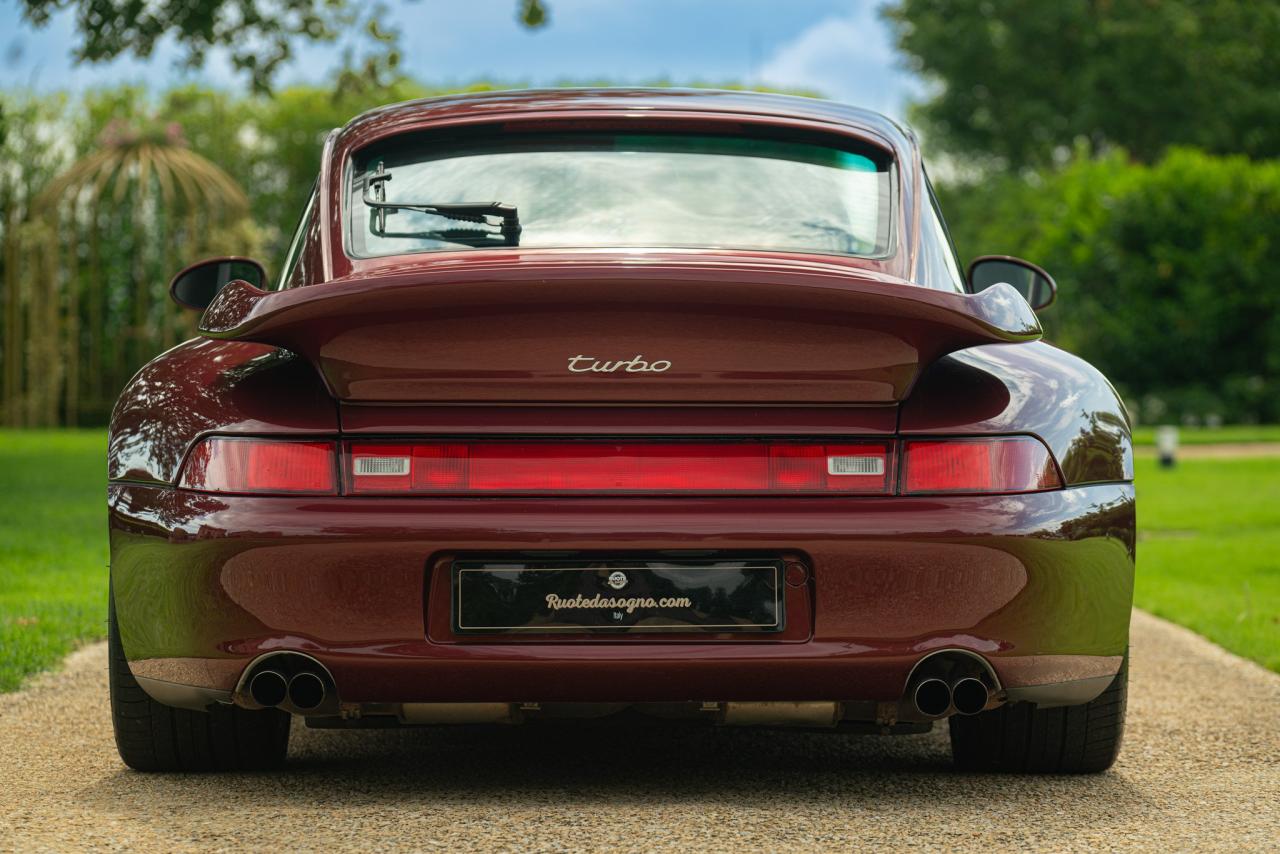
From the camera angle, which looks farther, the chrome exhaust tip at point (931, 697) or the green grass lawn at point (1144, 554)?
the green grass lawn at point (1144, 554)

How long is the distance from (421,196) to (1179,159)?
25.7 m

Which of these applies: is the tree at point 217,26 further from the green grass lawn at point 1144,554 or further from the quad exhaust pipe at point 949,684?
the quad exhaust pipe at point 949,684

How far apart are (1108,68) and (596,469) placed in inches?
1711

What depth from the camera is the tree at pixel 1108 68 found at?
43.9 meters

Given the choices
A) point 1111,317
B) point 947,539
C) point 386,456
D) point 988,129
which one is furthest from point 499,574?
point 988,129

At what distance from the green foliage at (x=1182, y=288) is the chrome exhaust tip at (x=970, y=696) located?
24.3m

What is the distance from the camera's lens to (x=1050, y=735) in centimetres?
429

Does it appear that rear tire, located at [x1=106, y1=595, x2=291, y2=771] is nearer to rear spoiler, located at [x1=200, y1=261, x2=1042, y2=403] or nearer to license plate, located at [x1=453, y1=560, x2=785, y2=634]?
license plate, located at [x1=453, y1=560, x2=785, y2=634]

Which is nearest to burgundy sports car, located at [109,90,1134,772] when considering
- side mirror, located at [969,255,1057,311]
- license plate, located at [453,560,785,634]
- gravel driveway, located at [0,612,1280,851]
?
license plate, located at [453,560,785,634]

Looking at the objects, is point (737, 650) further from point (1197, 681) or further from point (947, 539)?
point (1197, 681)

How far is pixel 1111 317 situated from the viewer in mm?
27672

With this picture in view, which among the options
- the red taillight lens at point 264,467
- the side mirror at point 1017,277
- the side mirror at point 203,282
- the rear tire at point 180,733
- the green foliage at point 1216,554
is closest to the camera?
A: the red taillight lens at point 264,467

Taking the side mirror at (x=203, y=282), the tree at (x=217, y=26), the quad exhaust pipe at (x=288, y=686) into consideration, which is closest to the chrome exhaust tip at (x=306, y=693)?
the quad exhaust pipe at (x=288, y=686)

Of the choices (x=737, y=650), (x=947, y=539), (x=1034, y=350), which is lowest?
(x=737, y=650)
